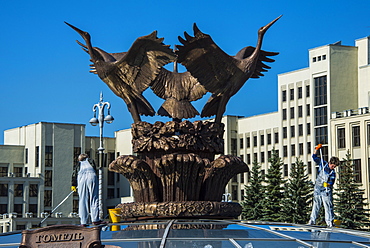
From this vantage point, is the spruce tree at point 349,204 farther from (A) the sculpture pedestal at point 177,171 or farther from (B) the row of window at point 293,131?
(A) the sculpture pedestal at point 177,171

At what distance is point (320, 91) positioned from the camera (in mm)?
73000

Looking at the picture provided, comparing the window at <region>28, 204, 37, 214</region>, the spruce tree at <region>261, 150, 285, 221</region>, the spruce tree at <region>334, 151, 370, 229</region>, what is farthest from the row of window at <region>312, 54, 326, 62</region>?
the window at <region>28, 204, 37, 214</region>

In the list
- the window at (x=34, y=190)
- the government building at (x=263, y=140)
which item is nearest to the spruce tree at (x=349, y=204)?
the government building at (x=263, y=140)

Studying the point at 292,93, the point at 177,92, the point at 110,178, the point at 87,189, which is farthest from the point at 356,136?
the point at 87,189

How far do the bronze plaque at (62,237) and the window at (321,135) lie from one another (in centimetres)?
5977

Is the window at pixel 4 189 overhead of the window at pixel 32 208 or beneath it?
overhead

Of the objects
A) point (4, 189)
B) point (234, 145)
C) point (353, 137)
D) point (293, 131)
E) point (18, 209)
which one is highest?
point (293, 131)

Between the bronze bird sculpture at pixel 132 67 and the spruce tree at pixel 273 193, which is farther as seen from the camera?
the spruce tree at pixel 273 193

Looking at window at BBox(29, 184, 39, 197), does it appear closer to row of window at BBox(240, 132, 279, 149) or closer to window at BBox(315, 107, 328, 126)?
row of window at BBox(240, 132, 279, 149)

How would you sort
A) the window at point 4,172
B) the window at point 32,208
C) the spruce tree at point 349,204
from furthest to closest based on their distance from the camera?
the window at point 4,172
the window at point 32,208
the spruce tree at point 349,204

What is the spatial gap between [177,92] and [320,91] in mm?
52104

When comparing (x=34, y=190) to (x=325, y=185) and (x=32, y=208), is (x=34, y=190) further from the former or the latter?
(x=325, y=185)

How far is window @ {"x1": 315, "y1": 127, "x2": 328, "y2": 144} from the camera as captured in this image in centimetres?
7236

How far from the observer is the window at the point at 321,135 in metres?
72.4
